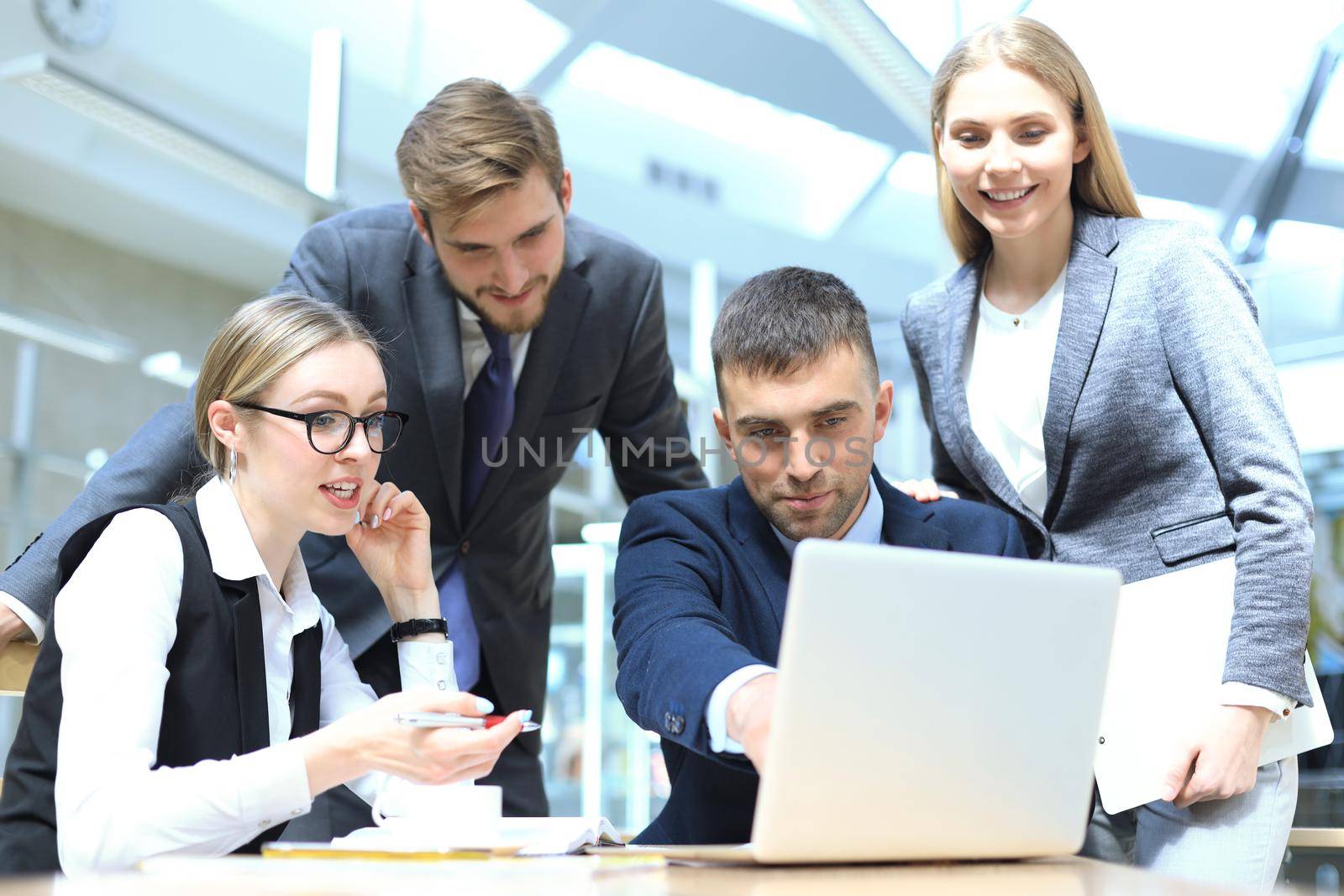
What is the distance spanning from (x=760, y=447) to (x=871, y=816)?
712mm

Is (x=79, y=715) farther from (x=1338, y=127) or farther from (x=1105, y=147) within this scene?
(x=1338, y=127)

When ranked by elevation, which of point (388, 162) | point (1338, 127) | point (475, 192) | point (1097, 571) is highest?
point (1338, 127)

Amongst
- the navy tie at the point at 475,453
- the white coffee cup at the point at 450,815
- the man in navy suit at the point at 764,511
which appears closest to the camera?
the white coffee cup at the point at 450,815

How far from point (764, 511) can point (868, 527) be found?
151 mm

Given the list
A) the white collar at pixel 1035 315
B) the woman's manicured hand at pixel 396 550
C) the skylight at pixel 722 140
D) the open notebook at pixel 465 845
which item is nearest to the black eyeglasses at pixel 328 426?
the woman's manicured hand at pixel 396 550

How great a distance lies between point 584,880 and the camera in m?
1.01

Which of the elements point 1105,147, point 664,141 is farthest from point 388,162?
point 1105,147

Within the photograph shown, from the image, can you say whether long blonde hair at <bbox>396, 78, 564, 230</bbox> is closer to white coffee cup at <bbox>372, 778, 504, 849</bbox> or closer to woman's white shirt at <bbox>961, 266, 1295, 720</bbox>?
Answer: woman's white shirt at <bbox>961, 266, 1295, 720</bbox>

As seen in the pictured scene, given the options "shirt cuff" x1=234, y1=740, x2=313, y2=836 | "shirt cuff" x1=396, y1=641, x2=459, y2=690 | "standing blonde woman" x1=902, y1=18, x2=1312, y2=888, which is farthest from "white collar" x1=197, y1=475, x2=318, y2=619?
"standing blonde woman" x1=902, y1=18, x2=1312, y2=888

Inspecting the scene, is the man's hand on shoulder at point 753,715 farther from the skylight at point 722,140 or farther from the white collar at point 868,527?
the skylight at point 722,140

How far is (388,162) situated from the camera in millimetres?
8344

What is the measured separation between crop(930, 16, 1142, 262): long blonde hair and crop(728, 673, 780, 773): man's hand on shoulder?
1077mm

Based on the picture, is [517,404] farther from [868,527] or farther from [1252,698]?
[1252,698]

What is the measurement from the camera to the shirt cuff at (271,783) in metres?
1.31
